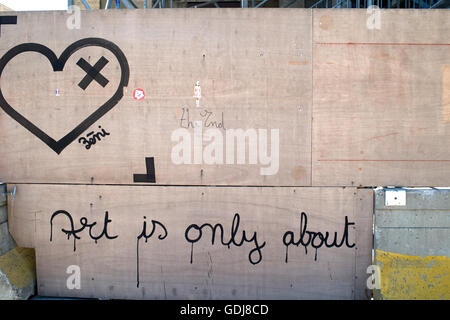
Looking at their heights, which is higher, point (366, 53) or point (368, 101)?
point (366, 53)

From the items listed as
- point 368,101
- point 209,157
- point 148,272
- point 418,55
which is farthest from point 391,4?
point 148,272

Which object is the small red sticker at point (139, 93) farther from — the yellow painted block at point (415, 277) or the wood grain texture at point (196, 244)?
the yellow painted block at point (415, 277)

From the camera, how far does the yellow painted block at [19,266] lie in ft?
9.09

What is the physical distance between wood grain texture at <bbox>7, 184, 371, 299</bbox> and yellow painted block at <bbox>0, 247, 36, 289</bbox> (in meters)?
0.15

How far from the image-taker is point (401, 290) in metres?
2.76

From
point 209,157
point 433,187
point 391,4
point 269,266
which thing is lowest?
point 269,266

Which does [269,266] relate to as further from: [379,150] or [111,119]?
[111,119]

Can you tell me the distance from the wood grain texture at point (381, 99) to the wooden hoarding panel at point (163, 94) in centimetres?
19

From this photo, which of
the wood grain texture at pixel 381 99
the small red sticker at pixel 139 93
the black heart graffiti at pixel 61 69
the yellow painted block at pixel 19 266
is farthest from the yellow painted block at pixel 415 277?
the yellow painted block at pixel 19 266

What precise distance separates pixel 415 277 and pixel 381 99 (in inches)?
69.9

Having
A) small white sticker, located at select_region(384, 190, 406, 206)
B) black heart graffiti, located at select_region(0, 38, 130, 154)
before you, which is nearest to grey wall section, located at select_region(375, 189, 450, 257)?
small white sticker, located at select_region(384, 190, 406, 206)

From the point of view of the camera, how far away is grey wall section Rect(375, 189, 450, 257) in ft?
8.96

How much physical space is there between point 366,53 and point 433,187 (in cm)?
150

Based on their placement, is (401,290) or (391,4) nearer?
(401,290)
